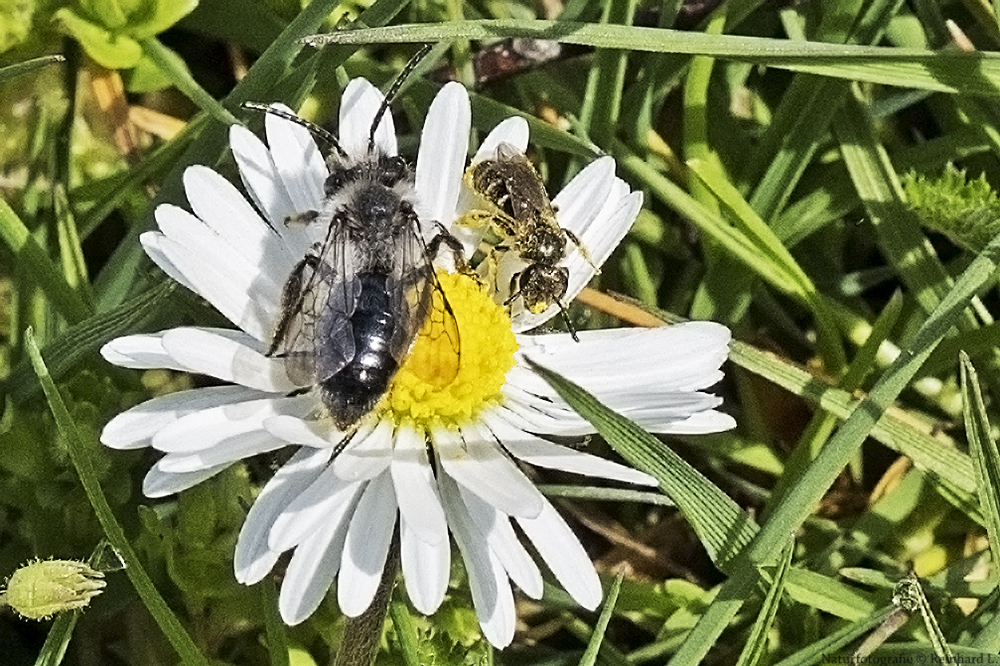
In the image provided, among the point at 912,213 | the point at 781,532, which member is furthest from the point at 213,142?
the point at 912,213

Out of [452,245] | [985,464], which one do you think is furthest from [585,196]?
[985,464]

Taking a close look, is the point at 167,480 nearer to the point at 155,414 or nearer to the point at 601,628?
the point at 155,414

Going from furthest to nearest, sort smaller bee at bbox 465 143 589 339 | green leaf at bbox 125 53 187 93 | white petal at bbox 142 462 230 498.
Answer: green leaf at bbox 125 53 187 93, smaller bee at bbox 465 143 589 339, white petal at bbox 142 462 230 498

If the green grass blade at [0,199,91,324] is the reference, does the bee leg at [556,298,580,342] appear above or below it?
below

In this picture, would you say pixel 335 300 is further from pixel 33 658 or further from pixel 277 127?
pixel 33 658

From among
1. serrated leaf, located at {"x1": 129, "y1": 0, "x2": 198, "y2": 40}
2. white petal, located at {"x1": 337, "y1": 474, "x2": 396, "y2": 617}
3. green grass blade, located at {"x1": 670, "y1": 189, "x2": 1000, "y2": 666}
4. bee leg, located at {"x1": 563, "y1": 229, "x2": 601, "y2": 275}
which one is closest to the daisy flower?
white petal, located at {"x1": 337, "y1": 474, "x2": 396, "y2": 617}

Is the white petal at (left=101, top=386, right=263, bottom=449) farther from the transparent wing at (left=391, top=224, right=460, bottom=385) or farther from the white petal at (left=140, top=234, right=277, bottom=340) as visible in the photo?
the transparent wing at (left=391, top=224, right=460, bottom=385)

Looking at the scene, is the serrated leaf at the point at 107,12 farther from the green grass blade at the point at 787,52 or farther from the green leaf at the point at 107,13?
the green grass blade at the point at 787,52
